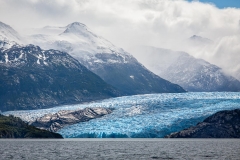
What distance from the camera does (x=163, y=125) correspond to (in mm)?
144875

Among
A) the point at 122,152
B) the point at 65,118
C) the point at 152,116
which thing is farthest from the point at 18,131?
the point at 122,152

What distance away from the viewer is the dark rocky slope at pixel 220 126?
137125 millimetres

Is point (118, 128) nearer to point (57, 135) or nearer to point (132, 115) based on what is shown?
point (132, 115)

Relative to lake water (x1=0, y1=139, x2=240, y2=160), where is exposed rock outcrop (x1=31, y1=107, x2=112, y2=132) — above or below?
above

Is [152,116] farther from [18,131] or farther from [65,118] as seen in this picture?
[18,131]

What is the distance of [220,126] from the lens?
13775cm

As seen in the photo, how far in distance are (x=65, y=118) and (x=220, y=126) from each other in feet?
184

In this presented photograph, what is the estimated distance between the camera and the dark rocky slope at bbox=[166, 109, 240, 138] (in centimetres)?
13712

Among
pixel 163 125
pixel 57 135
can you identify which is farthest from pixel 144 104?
pixel 57 135

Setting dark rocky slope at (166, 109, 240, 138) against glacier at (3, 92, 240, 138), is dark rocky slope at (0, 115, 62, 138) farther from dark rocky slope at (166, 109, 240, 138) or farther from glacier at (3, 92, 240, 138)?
dark rocky slope at (166, 109, 240, 138)

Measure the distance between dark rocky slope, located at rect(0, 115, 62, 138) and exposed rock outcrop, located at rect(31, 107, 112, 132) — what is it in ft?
36.5

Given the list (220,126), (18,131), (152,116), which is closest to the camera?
(220,126)

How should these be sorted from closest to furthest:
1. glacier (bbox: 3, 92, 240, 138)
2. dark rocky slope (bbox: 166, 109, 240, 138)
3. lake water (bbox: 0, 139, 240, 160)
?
lake water (bbox: 0, 139, 240, 160), dark rocky slope (bbox: 166, 109, 240, 138), glacier (bbox: 3, 92, 240, 138)

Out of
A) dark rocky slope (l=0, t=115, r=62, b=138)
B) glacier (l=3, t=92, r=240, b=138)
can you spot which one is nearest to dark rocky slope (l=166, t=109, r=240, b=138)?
glacier (l=3, t=92, r=240, b=138)
